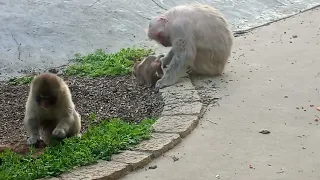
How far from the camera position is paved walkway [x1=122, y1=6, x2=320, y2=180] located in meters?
5.88

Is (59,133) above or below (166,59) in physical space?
above

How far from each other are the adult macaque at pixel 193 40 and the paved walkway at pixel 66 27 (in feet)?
7.33

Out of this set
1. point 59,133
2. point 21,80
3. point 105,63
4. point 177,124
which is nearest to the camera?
point 59,133

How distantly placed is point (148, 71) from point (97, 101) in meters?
0.91

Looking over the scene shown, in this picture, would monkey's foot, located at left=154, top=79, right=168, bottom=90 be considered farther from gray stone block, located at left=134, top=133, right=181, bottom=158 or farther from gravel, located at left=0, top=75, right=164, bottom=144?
gray stone block, located at left=134, top=133, right=181, bottom=158

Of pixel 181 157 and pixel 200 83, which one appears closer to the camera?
pixel 181 157

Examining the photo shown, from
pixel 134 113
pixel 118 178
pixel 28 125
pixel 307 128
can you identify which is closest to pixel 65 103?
pixel 28 125

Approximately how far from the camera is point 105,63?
32.9 feet

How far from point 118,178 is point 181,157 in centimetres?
73

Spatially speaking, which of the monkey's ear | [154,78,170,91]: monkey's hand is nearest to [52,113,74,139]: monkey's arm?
[154,78,170,91]: monkey's hand

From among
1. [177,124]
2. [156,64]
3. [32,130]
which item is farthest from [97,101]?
[32,130]

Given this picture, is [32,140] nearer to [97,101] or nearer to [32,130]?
Answer: [32,130]

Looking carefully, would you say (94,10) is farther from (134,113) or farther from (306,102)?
(306,102)

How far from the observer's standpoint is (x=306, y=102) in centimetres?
770
